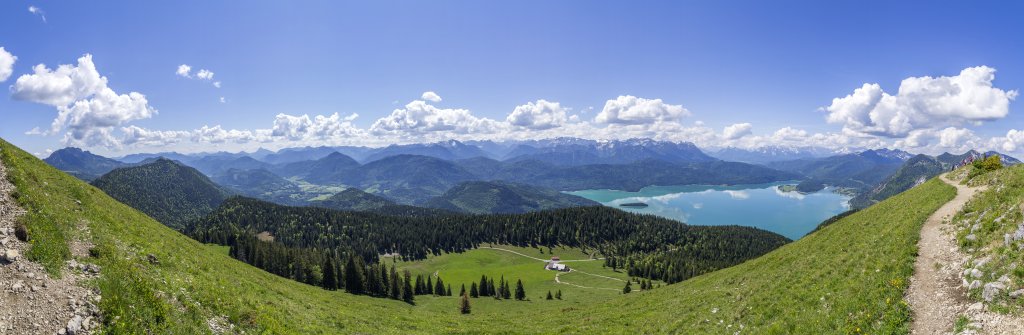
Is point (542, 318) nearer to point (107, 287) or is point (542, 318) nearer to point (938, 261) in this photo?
point (938, 261)

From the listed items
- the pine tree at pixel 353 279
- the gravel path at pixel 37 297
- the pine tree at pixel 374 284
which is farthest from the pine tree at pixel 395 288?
the gravel path at pixel 37 297

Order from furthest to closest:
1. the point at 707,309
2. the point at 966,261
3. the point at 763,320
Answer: the point at 707,309 → the point at 763,320 → the point at 966,261

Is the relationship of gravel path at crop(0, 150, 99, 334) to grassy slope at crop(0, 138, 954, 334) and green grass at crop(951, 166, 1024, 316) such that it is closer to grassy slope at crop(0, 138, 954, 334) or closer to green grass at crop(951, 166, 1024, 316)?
grassy slope at crop(0, 138, 954, 334)

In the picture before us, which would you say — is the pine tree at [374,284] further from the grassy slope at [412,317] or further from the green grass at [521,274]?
the grassy slope at [412,317]

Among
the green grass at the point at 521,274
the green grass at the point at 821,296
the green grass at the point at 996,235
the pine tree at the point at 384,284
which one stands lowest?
the green grass at the point at 521,274

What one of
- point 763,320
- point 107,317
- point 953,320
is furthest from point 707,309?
point 107,317
